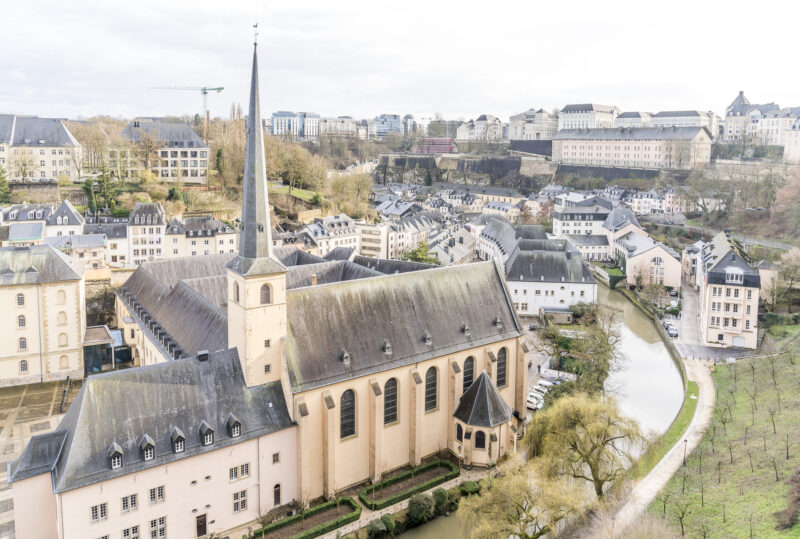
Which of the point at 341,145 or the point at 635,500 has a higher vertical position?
the point at 341,145

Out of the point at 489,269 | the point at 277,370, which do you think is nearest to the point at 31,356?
the point at 277,370

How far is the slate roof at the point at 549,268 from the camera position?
6781 centimetres

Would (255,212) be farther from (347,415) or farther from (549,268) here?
(549,268)

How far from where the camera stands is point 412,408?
3478cm

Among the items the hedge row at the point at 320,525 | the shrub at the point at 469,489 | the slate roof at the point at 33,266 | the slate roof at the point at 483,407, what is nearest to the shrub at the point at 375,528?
the hedge row at the point at 320,525

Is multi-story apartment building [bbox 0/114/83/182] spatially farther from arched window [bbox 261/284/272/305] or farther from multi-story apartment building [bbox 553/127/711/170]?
multi-story apartment building [bbox 553/127/711/170]

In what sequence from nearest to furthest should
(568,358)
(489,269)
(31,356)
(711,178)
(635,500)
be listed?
1. (635,500)
2. (489,269)
3. (31,356)
4. (568,358)
5. (711,178)

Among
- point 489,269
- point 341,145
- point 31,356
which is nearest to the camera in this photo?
point 489,269

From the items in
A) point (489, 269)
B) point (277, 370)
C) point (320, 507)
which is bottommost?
point (320, 507)

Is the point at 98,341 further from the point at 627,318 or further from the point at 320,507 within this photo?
the point at 627,318

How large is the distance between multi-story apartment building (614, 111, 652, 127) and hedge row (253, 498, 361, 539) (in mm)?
164292

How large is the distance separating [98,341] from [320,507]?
2812cm

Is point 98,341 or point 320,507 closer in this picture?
point 320,507

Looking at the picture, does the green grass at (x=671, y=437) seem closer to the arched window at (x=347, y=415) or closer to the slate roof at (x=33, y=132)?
the arched window at (x=347, y=415)
